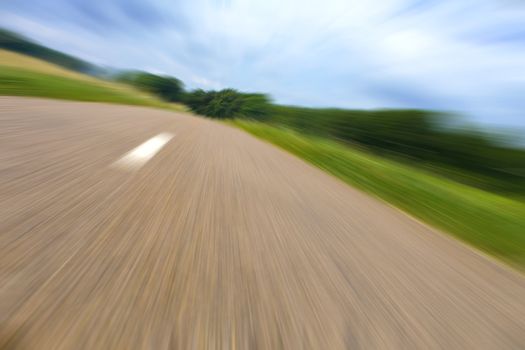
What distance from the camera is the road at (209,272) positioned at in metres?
0.88

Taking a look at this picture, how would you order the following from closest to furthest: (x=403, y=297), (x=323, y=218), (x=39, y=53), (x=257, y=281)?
1. (x=257, y=281)
2. (x=403, y=297)
3. (x=323, y=218)
4. (x=39, y=53)

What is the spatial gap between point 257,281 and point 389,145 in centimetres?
1006

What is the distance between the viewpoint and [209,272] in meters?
1.22

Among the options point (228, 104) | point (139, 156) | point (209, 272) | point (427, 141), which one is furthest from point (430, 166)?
point (228, 104)

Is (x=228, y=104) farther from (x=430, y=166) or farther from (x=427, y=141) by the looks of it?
(x=430, y=166)

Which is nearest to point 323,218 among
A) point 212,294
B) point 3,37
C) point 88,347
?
point 212,294

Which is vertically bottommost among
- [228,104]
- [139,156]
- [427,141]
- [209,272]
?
[228,104]

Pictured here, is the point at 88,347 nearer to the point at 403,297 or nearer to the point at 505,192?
the point at 403,297

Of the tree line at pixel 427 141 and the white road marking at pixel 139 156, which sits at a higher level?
the tree line at pixel 427 141

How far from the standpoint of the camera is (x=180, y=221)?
170 centimetres

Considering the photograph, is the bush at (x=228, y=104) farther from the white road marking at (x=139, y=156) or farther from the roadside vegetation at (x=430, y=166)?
the white road marking at (x=139, y=156)

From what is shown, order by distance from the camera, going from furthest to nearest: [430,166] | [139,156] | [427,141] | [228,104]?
[228,104], [427,141], [430,166], [139,156]

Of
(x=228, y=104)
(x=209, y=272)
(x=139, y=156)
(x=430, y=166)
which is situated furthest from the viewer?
(x=228, y=104)

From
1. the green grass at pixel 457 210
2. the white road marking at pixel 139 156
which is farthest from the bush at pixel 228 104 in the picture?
the white road marking at pixel 139 156
